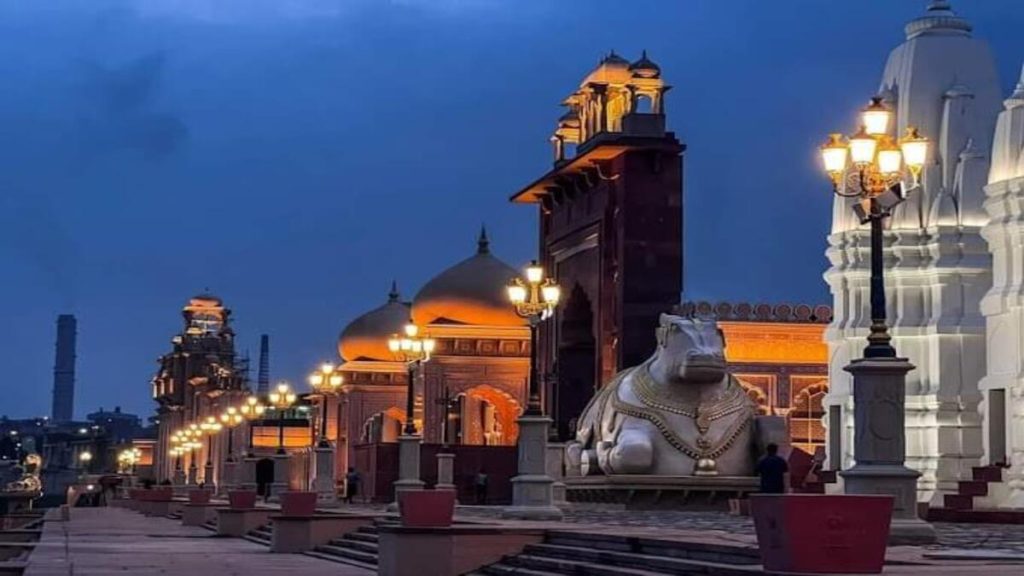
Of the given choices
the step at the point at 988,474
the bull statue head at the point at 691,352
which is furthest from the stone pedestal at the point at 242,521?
the step at the point at 988,474

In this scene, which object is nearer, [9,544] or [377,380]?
[9,544]

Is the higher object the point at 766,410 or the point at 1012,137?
the point at 1012,137

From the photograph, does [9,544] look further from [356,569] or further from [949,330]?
[949,330]

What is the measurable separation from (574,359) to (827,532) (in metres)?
43.2

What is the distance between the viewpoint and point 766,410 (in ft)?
162

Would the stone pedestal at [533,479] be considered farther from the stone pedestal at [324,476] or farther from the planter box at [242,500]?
the stone pedestal at [324,476]

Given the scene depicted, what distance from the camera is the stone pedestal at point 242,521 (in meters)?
37.5

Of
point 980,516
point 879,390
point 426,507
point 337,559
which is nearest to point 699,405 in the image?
point 980,516

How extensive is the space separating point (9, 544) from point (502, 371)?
95.8 ft

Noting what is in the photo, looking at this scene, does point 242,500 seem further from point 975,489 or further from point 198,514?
point 975,489

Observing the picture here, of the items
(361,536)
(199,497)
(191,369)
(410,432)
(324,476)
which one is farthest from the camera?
(191,369)

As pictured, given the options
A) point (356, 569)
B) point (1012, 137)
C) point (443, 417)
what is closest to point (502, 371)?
point (443, 417)

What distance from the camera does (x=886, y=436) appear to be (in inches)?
713

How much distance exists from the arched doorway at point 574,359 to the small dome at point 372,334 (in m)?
13.9
